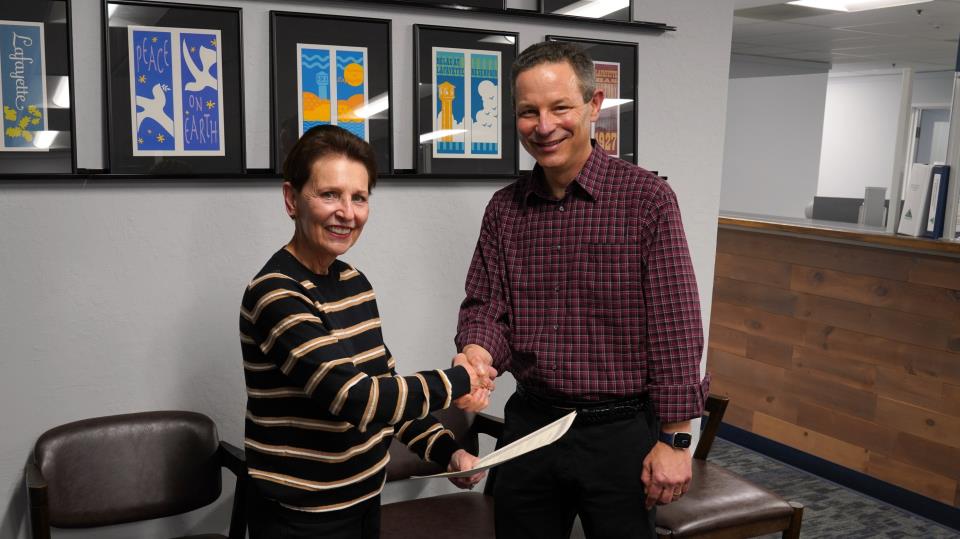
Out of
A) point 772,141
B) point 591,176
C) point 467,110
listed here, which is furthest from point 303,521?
point 772,141

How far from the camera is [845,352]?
402 cm

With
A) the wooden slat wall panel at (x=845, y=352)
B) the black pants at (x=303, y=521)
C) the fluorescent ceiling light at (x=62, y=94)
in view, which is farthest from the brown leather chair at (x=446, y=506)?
the wooden slat wall panel at (x=845, y=352)

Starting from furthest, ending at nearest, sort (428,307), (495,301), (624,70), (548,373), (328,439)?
(624,70)
(428,307)
(495,301)
(548,373)
(328,439)

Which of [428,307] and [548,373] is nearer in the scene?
[548,373]

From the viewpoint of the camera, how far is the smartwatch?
1740 millimetres

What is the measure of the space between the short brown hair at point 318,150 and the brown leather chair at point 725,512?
1.38 m

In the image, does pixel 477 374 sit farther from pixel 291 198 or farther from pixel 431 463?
pixel 431 463

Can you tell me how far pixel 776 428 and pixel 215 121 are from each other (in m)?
3.40

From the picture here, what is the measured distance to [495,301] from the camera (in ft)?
6.46

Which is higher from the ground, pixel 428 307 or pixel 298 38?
pixel 298 38

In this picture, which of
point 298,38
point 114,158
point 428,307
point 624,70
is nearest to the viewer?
point 114,158

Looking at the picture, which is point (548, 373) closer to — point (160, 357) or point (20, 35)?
point (160, 357)

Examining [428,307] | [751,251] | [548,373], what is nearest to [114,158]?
[428,307]

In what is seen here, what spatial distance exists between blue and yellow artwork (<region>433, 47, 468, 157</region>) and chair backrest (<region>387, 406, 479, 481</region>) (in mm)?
814
